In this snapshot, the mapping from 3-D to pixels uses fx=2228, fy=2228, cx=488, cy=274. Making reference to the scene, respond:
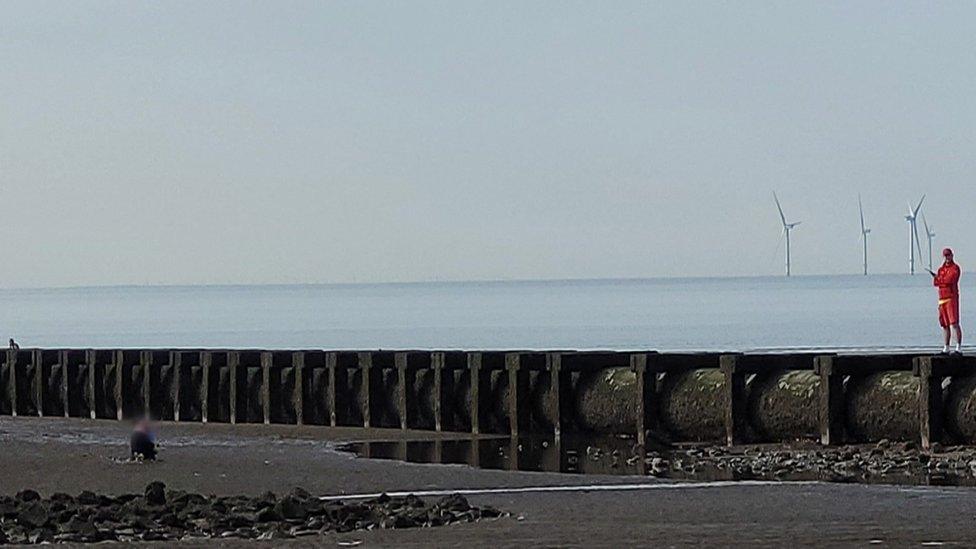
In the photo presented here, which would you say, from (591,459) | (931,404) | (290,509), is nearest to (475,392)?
(591,459)

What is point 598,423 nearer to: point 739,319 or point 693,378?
point 693,378

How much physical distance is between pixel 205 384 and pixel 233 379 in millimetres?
790

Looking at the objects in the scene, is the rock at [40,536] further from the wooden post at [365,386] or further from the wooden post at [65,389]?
the wooden post at [65,389]

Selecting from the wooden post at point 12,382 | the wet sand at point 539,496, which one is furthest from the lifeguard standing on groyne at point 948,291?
the wooden post at point 12,382

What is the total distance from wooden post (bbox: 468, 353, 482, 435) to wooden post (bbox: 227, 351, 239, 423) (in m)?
5.65

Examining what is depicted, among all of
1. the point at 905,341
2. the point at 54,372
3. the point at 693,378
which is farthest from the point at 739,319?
the point at 693,378

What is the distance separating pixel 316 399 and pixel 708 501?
16211 mm

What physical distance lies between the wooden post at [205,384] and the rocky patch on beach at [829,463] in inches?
468

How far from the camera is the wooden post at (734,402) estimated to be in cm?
2914

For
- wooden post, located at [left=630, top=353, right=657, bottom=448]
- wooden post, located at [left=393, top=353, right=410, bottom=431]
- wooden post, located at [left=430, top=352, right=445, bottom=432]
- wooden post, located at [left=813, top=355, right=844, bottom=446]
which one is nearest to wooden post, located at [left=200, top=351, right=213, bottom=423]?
wooden post, located at [left=393, top=353, right=410, bottom=431]

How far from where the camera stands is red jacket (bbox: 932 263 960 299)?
35.2m

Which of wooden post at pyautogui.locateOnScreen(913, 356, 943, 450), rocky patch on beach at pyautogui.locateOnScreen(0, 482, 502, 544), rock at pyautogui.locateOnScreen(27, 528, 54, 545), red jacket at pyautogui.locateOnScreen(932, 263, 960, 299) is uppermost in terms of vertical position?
red jacket at pyautogui.locateOnScreen(932, 263, 960, 299)

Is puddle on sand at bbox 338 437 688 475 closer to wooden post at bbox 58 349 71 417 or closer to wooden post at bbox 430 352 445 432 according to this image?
wooden post at bbox 430 352 445 432

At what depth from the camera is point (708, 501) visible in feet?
68.2
